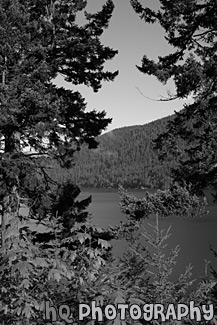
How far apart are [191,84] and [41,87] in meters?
4.21

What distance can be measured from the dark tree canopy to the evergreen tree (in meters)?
2.72

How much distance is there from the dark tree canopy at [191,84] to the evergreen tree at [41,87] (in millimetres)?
2722

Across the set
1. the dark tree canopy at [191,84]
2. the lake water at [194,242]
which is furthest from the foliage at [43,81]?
the lake water at [194,242]

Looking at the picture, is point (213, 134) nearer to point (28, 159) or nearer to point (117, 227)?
point (28, 159)

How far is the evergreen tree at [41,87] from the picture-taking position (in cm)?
1033

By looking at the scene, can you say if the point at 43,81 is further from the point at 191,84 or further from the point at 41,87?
the point at 191,84

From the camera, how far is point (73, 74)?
40.9 feet

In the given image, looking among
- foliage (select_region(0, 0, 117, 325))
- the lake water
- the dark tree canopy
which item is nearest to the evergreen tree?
foliage (select_region(0, 0, 117, 325))

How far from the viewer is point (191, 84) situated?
9289 millimetres

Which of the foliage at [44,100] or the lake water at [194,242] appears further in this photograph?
the lake water at [194,242]

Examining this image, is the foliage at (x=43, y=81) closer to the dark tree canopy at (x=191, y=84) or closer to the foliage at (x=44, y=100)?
the foliage at (x=44, y=100)

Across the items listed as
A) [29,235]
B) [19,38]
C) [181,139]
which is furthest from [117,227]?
[29,235]

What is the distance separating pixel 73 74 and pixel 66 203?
4383mm

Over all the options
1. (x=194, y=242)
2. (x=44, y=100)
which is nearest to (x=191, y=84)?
(x=44, y=100)
